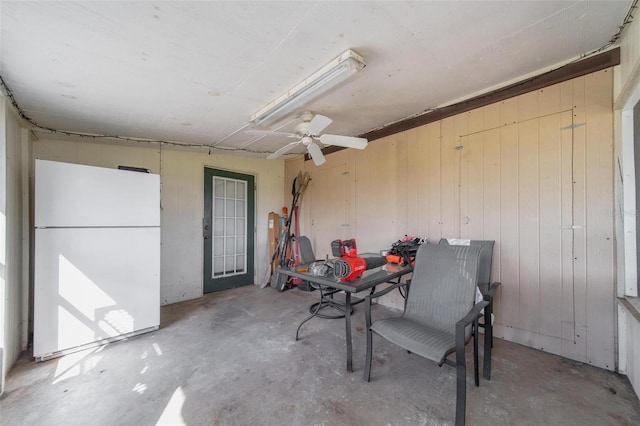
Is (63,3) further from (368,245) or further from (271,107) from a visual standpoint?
(368,245)

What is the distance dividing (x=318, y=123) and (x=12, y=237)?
9.97 feet

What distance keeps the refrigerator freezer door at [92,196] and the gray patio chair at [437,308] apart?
108 inches

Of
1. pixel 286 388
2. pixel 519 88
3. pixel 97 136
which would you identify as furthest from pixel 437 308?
pixel 97 136

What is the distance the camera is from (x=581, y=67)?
212 centimetres

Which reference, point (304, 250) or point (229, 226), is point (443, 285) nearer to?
point (304, 250)

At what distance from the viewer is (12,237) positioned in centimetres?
223

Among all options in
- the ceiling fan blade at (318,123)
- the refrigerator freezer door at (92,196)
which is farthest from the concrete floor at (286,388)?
the ceiling fan blade at (318,123)

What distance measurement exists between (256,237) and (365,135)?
296cm

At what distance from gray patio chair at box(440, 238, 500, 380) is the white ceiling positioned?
163 cm

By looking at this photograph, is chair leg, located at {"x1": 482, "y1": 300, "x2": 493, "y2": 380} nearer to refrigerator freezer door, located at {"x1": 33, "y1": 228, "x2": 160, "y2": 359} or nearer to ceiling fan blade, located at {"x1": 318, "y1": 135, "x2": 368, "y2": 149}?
ceiling fan blade, located at {"x1": 318, "y1": 135, "x2": 368, "y2": 149}

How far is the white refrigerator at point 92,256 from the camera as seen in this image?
230 centimetres

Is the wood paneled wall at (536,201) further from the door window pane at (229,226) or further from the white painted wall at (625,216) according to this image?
the door window pane at (229,226)

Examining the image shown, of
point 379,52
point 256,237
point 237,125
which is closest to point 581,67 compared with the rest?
point 379,52

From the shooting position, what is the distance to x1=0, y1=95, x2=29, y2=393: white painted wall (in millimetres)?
1921
